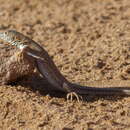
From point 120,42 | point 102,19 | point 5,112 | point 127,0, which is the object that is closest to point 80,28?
point 102,19

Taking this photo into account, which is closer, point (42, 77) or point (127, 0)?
point (42, 77)

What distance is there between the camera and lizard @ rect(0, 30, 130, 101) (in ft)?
25.3

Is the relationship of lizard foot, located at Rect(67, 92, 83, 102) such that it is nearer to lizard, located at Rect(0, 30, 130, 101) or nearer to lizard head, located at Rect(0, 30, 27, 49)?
lizard, located at Rect(0, 30, 130, 101)

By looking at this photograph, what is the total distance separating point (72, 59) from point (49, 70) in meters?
2.10

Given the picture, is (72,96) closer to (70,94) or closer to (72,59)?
(70,94)

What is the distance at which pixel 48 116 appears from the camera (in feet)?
23.2

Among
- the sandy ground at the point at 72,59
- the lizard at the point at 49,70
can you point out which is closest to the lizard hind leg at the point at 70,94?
the lizard at the point at 49,70

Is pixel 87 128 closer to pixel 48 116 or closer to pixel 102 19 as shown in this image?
pixel 48 116

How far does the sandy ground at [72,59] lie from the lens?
279 inches

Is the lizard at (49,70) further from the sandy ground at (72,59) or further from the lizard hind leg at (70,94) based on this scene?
the sandy ground at (72,59)

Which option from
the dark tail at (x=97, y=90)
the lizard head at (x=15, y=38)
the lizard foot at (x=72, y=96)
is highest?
the lizard head at (x=15, y=38)

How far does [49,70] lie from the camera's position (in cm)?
781

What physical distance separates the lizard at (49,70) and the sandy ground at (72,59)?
5.2 inches

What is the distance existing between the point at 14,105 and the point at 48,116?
60 cm
